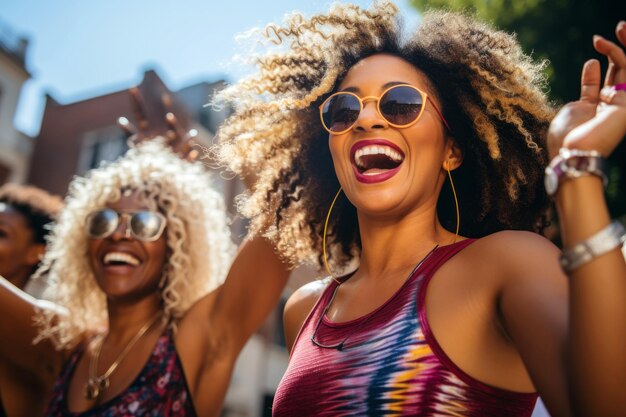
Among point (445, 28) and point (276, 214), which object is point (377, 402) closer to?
point (276, 214)

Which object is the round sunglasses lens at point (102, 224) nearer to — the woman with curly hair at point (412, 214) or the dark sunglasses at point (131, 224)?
the dark sunglasses at point (131, 224)

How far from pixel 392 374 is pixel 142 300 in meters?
2.16

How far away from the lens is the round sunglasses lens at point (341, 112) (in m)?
2.15

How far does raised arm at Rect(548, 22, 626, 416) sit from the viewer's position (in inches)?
47.4

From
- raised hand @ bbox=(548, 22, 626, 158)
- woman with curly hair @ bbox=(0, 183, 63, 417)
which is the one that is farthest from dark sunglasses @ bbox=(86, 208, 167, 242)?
raised hand @ bbox=(548, 22, 626, 158)

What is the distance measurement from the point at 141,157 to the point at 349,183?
2.26 meters

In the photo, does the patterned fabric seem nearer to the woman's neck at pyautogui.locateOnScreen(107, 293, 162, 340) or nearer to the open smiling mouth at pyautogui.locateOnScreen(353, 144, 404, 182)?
the woman's neck at pyautogui.locateOnScreen(107, 293, 162, 340)

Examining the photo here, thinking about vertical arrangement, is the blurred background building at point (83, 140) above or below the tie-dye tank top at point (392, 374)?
above

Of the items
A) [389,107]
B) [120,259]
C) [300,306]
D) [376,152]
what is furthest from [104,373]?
[389,107]

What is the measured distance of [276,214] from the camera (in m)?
2.84

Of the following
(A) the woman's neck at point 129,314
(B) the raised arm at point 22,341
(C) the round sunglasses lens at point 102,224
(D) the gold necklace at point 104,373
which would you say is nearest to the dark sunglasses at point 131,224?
(C) the round sunglasses lens at point 102,224

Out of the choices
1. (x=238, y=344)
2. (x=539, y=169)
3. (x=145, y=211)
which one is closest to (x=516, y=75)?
(x=539, y=169)

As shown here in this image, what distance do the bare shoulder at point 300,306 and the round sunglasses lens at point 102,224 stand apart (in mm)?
1389

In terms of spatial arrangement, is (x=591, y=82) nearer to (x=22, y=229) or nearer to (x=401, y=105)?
(x=401, y=105)
